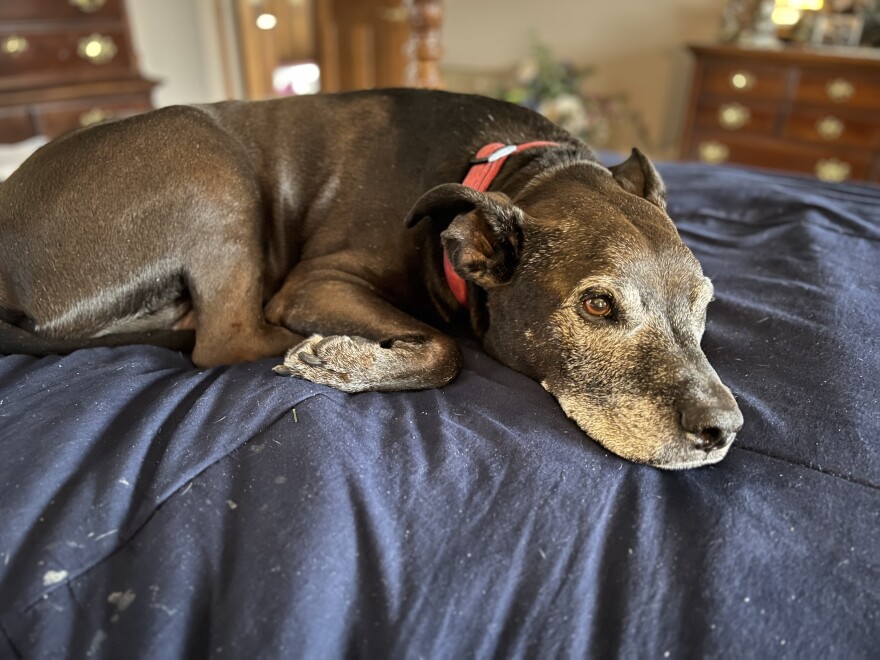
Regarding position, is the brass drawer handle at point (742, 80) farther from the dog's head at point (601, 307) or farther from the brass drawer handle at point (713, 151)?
the dog's head at point (601, 307)

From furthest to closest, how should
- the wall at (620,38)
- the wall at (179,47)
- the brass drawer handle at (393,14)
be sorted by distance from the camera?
the brass drawer handle at (393,14)
the wall at (179,47)
the wall at (620,38)

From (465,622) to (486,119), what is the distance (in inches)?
57.5

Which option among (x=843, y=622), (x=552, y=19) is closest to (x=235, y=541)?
(x=843, y=622)

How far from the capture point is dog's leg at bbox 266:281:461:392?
55.7 inches

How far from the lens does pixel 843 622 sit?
86 cm

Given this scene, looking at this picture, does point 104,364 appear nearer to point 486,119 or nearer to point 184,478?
point 184,478

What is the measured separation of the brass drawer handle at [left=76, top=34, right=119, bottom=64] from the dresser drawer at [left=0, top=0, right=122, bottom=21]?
0.12 meters

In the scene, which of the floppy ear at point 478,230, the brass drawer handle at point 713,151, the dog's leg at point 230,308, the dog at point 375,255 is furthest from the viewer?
the brass drawer handle at point 713,151

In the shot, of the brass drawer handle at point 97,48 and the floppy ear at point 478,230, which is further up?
the brass drawer handle at point 97,48

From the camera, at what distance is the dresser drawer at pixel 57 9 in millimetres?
3488

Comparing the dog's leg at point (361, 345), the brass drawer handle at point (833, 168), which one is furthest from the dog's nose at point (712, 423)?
the brass drawer handle at point (833, 168)

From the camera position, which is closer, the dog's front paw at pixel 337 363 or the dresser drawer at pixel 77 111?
the dog's front paw at pixel 337 363

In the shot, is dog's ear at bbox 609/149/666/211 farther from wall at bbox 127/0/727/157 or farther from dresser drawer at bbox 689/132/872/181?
wall at bbox 127/0/727/157

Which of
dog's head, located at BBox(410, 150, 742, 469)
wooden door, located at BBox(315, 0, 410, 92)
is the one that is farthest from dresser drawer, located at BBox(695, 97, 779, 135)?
dog's head, located at BBox(410, 150, 742, 469)
